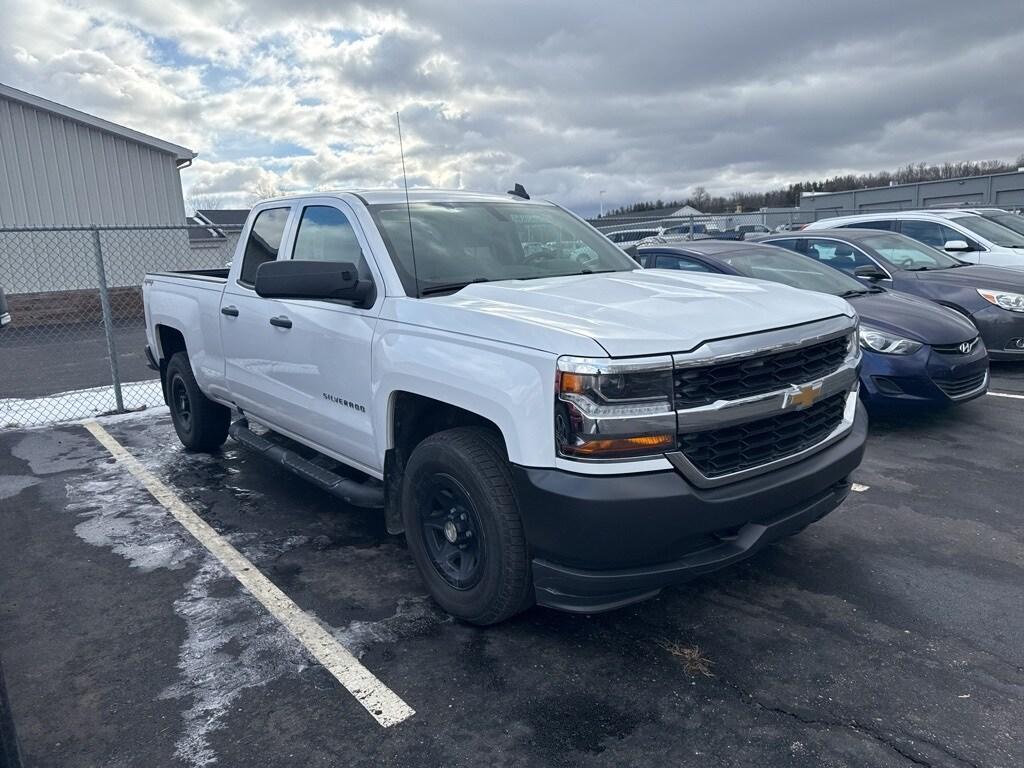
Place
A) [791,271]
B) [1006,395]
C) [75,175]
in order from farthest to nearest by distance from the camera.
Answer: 1. [75,175]
2. [1006,395]
3. [791,271]

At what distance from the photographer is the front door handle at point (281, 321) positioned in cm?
436

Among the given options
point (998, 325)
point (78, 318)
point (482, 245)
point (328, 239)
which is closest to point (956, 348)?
point (998, 325)

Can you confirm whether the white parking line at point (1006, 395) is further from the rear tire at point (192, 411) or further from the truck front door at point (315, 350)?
the rear tire at point (192, 411)

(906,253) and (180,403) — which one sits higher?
(906,253)

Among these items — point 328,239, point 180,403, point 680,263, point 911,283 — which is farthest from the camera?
point 911,283

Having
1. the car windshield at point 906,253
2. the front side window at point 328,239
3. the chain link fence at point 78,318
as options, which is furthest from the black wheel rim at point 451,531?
the car windshield at point 906,253

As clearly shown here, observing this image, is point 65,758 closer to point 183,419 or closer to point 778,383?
point 778,383

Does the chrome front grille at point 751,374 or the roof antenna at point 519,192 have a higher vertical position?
the roof antenna at point 519,192

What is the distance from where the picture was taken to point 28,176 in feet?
56.2

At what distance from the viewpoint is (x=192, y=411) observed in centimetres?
618

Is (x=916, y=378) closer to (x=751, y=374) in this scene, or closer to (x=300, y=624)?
(x=751, y=374)

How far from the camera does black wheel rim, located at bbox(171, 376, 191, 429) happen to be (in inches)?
252

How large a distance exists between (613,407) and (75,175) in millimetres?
19243

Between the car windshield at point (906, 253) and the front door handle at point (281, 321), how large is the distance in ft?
22.5
